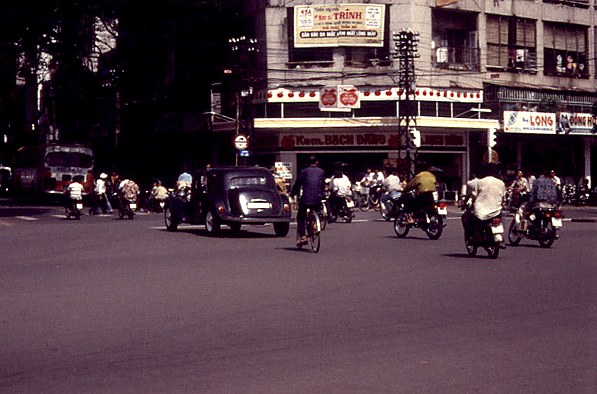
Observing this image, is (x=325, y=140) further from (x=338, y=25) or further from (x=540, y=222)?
(x=540, y=222)

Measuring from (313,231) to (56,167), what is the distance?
37.1 meters

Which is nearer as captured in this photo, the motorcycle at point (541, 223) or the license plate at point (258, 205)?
the motorcycle at point (541, 223)

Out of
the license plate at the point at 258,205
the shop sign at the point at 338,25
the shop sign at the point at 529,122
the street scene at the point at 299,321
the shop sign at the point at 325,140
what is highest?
the shop sign at the point at 338,25

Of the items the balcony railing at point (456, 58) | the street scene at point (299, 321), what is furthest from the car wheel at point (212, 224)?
the balcony railing at point (456, 58)

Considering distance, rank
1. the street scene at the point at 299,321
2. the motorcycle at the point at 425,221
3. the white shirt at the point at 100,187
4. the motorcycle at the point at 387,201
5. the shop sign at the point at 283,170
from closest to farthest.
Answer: the street scene at the point at 299,321 → the motorcycle at the point at 425,221 → the motorcycle at the point at 387,201 → the white shirt at the point at 100,187 → the shop sign at the point at 283,170

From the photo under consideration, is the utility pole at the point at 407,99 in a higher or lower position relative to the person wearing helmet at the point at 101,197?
higher

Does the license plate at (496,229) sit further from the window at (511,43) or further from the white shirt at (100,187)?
the window at (511,43)

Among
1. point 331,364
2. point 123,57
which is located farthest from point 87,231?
point 123,57

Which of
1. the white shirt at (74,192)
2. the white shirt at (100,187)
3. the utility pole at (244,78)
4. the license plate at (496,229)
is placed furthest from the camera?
the utility pole at (244,78)

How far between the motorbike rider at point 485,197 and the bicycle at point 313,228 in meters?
2.81

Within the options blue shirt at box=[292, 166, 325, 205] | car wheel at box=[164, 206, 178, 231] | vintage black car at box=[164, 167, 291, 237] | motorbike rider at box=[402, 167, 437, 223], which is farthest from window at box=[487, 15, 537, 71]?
blue shirt at box=[292, 166, 325, 205]

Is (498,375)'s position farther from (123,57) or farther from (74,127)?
(74,127)

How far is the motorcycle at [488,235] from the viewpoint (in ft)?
59.1

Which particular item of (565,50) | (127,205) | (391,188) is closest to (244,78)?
(127,205)
